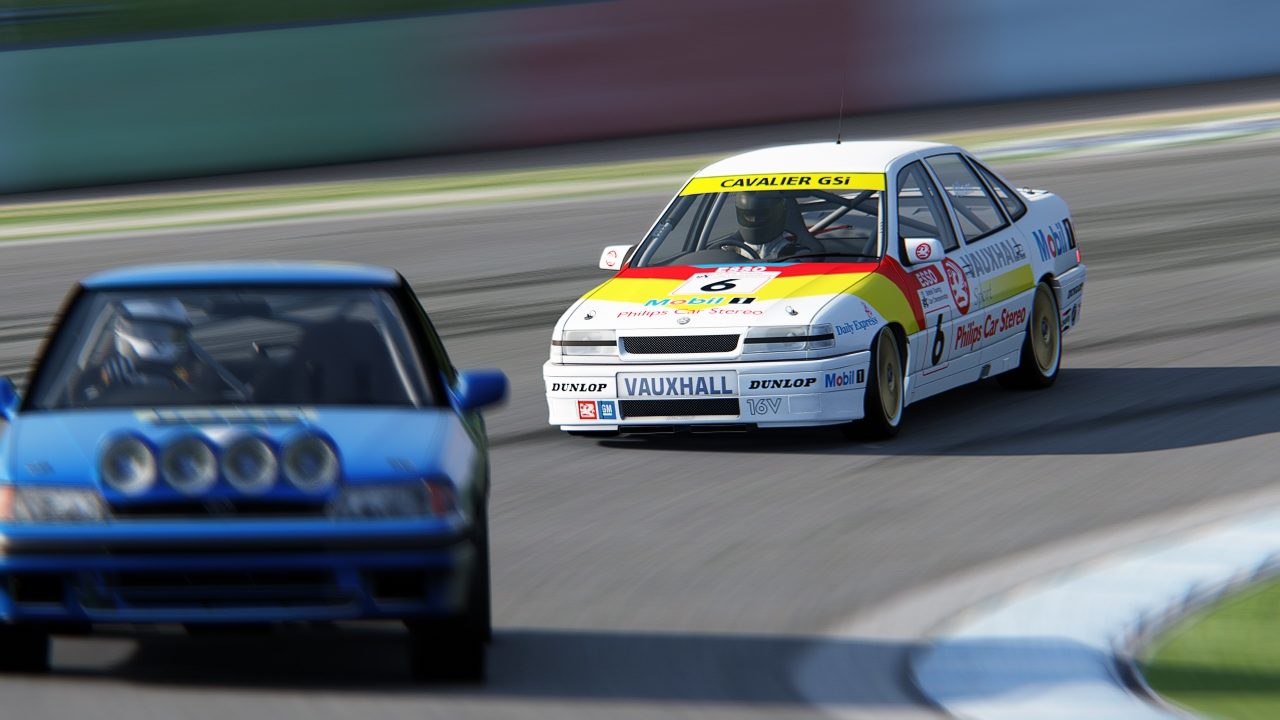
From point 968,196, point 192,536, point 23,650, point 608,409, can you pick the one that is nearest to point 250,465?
point 192,536

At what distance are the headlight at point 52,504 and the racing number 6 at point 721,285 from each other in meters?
5.24

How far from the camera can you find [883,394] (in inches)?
419

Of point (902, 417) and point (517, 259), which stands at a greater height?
point (902, 417)

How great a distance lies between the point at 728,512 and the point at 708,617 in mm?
1839

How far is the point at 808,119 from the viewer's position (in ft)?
113

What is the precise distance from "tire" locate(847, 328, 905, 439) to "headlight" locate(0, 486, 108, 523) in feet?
17.0

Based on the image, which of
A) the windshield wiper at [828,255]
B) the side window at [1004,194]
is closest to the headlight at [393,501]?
the windshield wiper at [828,255]

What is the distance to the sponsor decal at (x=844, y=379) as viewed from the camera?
10.3m

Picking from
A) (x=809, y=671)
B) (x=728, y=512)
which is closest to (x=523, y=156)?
(x=728, y=512)

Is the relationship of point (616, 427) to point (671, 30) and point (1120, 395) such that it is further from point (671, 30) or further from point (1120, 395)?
point (671, 30)

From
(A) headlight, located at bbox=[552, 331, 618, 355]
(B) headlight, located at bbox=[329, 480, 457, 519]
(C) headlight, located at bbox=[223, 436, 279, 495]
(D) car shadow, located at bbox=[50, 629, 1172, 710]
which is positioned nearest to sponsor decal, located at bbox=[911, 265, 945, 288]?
(A) headlight, located at bbox=[552, 331, 618, 355]

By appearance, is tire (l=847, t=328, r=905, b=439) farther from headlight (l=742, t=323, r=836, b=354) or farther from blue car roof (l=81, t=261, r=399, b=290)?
blue car roof (l=81, t=261, r=399, b=290)

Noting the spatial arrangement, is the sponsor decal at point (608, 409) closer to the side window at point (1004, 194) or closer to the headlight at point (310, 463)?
the side window at point (1004, 194)

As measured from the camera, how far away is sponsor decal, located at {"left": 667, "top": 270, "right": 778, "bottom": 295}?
1077 cm
